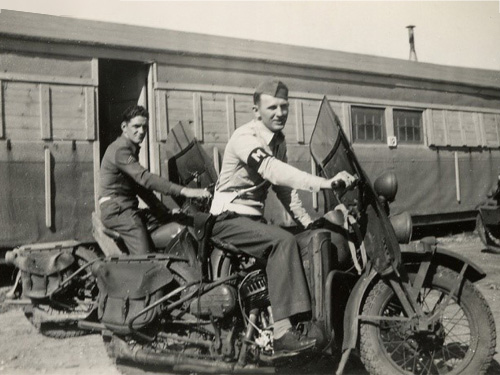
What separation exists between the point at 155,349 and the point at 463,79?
9.72m

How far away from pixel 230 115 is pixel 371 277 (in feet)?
17.9

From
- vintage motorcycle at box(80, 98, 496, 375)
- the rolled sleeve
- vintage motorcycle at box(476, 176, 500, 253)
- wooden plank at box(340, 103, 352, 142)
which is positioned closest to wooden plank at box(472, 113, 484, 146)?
vintage motorcycle at box(476, 176, 500, 253)

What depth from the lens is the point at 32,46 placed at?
6.76 metres

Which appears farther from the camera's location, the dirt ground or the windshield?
the dirt ground

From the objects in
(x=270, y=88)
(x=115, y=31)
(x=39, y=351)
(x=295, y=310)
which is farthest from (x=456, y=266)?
(x=115, y=31)

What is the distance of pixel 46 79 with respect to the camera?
272 inches

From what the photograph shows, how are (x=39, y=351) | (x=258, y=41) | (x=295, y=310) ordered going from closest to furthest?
(x=295, y=310)
(x=39, y=351)
(x=258, y=41)

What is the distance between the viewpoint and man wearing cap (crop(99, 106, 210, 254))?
469 centimetres

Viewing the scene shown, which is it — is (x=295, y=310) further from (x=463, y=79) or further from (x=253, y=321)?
(x=463, y=79)

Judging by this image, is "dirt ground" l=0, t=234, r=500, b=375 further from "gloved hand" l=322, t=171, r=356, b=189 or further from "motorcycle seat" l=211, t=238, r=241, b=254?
"gloved hand" l=322, t=171, r=356, b=189

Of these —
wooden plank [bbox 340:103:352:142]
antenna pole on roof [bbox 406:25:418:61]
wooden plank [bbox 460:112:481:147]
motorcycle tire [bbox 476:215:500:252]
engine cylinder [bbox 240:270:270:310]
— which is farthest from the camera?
antenna pole on roof [bbox 406:25:418:61]

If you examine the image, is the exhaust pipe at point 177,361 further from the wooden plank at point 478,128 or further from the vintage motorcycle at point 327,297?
the wooden plank at point 478,128

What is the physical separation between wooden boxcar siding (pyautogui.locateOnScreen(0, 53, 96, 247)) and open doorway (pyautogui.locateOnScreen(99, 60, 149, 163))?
0.91 meters

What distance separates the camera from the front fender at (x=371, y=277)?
10.2ft
